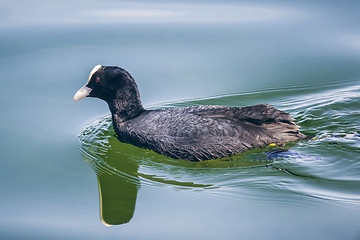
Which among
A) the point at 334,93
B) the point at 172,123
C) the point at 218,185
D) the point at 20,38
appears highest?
the point at 20,38

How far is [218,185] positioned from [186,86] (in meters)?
2.84

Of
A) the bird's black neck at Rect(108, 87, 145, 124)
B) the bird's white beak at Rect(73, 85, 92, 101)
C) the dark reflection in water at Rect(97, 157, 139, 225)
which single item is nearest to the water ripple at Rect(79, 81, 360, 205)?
the dark reflection in water at Rect(97, 157, 139, 225)

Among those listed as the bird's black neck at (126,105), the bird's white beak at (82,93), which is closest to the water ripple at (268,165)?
the bird's black neck at (126,105)

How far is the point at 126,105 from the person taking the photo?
6488mm

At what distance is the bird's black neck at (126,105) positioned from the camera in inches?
255

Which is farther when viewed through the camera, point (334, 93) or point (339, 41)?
point (339, 41)

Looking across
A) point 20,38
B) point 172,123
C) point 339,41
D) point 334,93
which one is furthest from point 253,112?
point 20,38

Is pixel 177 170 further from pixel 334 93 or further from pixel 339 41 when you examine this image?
pixel 339 41

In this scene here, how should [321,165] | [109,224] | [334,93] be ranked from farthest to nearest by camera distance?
[334,93] → [321,165] → [109,224]

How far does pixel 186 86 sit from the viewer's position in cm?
785

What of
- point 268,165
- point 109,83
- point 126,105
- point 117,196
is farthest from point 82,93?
point 268,165

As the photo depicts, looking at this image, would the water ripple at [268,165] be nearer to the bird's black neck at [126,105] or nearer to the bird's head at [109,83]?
the bird's black neck at [126,105]

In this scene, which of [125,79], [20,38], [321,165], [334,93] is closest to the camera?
[321,165]

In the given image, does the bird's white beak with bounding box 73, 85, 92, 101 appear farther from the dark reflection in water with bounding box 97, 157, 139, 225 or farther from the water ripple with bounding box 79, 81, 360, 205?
the dark reflection in water with bounding box 97, 157, 139, 225
